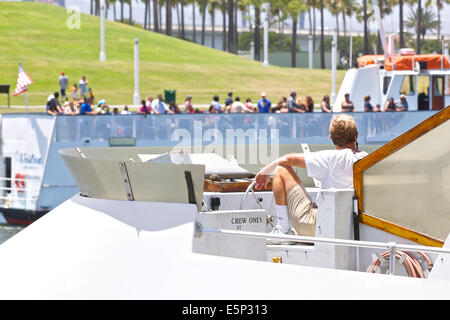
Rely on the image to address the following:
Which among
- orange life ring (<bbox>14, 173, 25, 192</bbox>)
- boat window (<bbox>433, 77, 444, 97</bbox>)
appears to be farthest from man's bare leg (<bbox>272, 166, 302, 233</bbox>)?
boat window (<bbox>433, 77, 444, 97</bbox>)

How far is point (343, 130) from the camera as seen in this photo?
540cm

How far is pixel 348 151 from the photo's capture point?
209 inches

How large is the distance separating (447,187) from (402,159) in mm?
315

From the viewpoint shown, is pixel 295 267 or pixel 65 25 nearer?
pixel 295 267

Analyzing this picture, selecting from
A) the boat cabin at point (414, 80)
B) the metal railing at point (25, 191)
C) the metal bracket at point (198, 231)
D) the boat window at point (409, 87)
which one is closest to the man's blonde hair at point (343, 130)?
the metal bracket at point (198, 231)

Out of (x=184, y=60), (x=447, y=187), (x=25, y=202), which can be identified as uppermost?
(x=184, y=60)

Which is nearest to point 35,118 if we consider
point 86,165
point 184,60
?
point 86,165

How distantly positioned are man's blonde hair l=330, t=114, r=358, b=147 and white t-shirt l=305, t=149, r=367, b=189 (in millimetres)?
124

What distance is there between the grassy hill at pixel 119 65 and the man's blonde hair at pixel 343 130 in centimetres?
4486

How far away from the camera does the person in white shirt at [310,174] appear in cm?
528

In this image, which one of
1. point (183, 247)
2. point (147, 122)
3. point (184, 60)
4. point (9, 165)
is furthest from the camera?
point (184, 60)

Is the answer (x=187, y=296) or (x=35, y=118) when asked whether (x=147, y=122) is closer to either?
(x=35, y=118)

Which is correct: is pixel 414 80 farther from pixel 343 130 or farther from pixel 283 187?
pixel 343 130

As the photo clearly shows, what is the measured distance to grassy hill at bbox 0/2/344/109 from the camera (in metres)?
56.0
